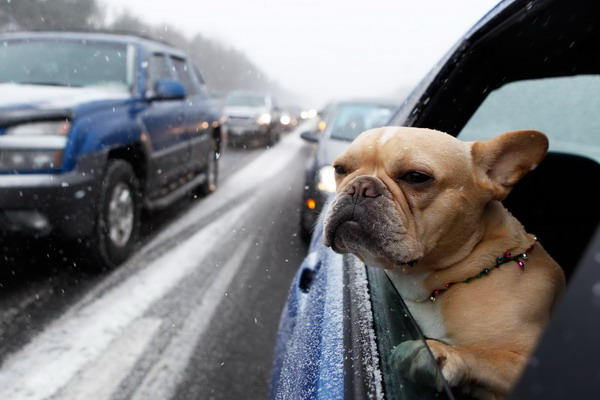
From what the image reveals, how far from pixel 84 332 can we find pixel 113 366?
19.7 inches

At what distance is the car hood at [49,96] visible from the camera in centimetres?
387

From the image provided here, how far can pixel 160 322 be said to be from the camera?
3680mm

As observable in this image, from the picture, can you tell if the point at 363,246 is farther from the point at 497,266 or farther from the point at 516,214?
the point at 516,214

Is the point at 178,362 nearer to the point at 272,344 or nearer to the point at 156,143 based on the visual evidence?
the point at 272,344

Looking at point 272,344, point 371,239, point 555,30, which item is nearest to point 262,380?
point 272,344

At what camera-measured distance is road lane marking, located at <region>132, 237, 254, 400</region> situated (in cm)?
286

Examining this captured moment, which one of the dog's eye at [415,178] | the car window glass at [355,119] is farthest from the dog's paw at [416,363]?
the car window glass at [355,119]

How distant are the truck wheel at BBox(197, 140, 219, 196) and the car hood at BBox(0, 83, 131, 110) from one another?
3.30m

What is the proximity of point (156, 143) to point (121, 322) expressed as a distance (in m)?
2.48

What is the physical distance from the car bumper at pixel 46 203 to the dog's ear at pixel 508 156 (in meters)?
3.13

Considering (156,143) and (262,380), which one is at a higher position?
(156,143)

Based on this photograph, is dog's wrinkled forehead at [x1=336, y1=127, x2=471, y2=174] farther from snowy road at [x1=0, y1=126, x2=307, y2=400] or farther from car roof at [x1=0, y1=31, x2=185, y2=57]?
car roof at [x1=0, y1=31, x2=185, y2=57]

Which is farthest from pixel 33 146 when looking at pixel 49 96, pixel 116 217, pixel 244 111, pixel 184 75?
pixel 244 111

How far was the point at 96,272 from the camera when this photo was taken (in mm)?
4531
